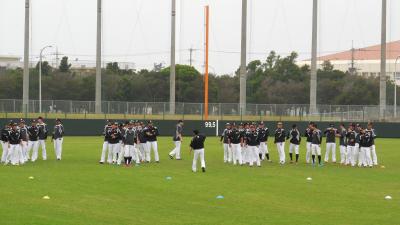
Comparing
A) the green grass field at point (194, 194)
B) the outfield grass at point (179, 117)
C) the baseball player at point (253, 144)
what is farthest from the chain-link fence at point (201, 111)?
the baseball player at point (253, 144)

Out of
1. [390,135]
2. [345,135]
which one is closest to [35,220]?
[345,135]

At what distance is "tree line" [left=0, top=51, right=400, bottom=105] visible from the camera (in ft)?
287

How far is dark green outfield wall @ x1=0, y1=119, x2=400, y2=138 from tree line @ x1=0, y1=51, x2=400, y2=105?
2714 cm

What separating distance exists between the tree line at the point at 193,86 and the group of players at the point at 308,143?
184 ft

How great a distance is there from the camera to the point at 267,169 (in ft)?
97.9

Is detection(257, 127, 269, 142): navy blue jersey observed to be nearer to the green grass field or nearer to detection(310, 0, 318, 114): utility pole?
the green grass field

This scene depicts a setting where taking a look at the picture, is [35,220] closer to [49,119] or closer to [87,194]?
[87,194]

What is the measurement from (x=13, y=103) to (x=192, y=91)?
115 ft

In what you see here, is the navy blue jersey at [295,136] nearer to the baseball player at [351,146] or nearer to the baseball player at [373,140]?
the baseball player at [351,146]

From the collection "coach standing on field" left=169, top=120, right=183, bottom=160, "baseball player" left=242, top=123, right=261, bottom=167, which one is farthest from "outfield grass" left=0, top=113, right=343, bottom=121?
"baseball player" left=242, top=123, right=261, bottom=167

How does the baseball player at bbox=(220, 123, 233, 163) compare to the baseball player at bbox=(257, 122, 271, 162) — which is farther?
the baseball player at bbox=(257, 122, 271, 162)

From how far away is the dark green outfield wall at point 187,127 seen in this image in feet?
189

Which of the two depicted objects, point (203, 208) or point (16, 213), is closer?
point (16, 213)

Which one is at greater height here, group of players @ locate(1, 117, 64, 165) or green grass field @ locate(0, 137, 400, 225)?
group of players @ locate(1, 117, 64, 165)
